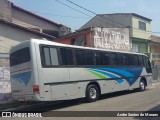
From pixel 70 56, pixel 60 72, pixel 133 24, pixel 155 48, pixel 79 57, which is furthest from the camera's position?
pixel 155 48

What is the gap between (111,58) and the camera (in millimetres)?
18812

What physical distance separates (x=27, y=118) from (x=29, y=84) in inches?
78.4

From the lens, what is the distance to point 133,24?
43.8 meters

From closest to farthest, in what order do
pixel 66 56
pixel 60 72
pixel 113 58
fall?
pixel 60 72 < pixel 66 56 < pixel 113 58

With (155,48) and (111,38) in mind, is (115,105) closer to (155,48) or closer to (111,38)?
(111,38)

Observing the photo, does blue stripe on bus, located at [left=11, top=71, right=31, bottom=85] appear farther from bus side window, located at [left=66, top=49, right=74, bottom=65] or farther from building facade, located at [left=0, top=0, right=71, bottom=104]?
building facade, located at [left=0, top=0, right=71, bottom=104]

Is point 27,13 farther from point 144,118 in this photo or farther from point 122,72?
point 144,118

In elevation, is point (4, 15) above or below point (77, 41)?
above

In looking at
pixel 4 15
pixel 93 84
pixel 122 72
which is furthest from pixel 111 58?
pixel 4 15

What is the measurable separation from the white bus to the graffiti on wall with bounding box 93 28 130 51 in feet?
32.6

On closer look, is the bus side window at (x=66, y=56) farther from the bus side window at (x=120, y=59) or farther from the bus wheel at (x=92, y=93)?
the bus side window at (x=120, y=59)

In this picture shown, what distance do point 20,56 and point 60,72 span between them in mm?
1976

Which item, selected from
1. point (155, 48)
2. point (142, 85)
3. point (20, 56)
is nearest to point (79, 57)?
point (20, 56)

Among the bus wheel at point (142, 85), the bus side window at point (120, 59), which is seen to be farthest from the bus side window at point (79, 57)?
the bus wheel at point (142, 85)
